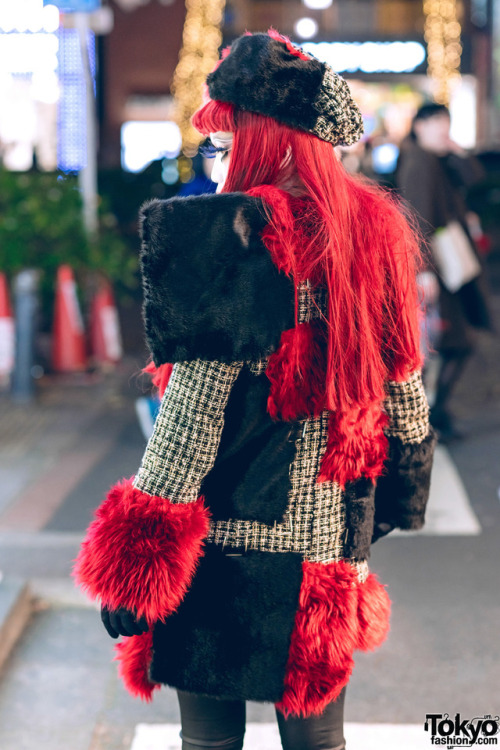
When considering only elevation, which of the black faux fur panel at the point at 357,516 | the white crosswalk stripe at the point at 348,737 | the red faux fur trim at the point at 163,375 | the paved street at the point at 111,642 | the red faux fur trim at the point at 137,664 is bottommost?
the paved street at the point at 111,642

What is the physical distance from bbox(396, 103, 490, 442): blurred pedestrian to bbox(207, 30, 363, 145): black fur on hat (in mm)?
3919

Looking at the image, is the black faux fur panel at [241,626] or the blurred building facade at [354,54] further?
the blurred building facade at [354,54]

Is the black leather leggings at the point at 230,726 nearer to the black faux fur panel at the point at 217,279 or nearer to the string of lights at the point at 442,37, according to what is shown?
the black faux fur panel at the point at 217,279

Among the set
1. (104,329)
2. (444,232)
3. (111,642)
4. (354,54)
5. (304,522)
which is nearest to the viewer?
(304,522)

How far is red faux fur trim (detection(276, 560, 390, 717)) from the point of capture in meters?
1.76

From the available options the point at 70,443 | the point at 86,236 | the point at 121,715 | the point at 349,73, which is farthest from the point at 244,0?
the point at 121,715

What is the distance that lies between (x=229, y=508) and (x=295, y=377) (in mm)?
293

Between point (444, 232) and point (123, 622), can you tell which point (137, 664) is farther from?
point (444, 232)

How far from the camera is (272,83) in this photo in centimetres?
169

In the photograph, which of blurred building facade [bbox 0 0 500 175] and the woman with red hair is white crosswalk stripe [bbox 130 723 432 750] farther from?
blurred building facade [bbox 0 0 500 175]

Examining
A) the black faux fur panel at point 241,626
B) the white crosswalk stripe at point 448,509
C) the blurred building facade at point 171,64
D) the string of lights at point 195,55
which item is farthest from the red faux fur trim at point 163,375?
the blurred building facade at point 171,64

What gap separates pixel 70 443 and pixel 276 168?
194 inches

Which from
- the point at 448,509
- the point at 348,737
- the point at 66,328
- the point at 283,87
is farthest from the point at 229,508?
the point at 66,328

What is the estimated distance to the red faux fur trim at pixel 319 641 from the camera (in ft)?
5.77
